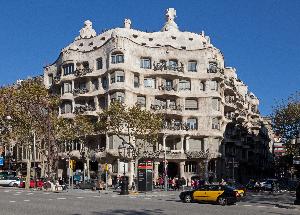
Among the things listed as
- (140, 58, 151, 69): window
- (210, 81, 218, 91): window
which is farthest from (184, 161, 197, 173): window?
(140, 58, 151, 69): window

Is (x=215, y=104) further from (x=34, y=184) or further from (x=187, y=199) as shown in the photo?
(x=187, y=199)

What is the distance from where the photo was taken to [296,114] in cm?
5900

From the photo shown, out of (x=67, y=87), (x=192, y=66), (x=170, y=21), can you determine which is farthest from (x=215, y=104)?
(x=67, y=87)

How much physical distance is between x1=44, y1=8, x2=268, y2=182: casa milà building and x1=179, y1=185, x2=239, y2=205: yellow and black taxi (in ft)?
111

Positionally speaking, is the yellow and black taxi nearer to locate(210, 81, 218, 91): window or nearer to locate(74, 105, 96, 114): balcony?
locate(74, 105, 96, 114): balcony

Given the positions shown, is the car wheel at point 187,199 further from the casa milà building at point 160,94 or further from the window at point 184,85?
the window at point 184,85

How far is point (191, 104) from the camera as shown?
70.8m

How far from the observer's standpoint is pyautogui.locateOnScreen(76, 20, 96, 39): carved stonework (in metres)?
84.9

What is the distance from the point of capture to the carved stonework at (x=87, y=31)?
84.9m

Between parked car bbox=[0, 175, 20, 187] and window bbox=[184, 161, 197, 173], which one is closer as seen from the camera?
parked car bbox=[0, 175, 20, 187]

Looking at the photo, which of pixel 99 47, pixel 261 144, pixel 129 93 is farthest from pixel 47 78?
pixel 261 144

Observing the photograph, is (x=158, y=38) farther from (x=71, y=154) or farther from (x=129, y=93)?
(x=71, y=154)

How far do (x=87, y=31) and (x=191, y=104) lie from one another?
26.3 m

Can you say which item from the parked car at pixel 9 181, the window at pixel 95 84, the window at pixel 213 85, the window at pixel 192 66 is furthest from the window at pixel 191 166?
the parked car at pixel 9 181
